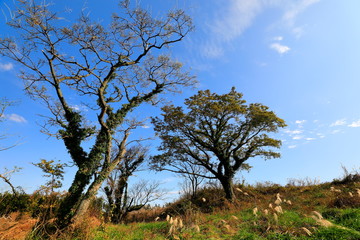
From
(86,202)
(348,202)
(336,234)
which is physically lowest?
(336,234)

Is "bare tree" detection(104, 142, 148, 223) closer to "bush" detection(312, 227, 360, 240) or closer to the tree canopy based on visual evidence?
the tree canopy

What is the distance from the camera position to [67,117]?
1050cm

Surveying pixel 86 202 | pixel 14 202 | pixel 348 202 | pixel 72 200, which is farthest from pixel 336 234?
pixel 14 202

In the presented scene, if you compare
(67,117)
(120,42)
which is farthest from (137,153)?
(120,42)

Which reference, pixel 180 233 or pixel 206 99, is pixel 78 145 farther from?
pixel 206 99

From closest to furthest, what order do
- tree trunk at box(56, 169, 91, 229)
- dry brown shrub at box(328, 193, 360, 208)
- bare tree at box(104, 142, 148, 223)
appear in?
tree trunk at box(56, 169, 91, 229)
dry brown shrub at box(328, 193, 360, 208)
bare tree at box(104, 142, 148, 223)

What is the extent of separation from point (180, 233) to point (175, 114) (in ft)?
33.2

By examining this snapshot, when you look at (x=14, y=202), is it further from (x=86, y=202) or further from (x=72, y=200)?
(x=86, y=202)

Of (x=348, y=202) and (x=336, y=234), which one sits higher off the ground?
(x=348, y=202)

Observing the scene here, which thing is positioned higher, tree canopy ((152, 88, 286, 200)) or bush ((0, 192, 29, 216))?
tree canopy ((152, 88, 286, 200))

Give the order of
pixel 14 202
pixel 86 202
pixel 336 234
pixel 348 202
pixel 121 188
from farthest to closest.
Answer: pixel 121 188, pixel 348 202, pixel 14 202, pixel 86 202, pixel 336 234

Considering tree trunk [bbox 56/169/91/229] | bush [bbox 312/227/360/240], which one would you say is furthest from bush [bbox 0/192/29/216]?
bush [bbox 312/227/360/240]

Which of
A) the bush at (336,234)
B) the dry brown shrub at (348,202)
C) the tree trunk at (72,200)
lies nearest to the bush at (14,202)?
the tree trunk at (72,200)

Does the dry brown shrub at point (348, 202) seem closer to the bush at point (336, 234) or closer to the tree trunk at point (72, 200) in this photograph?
the bush at point (336, 234)
